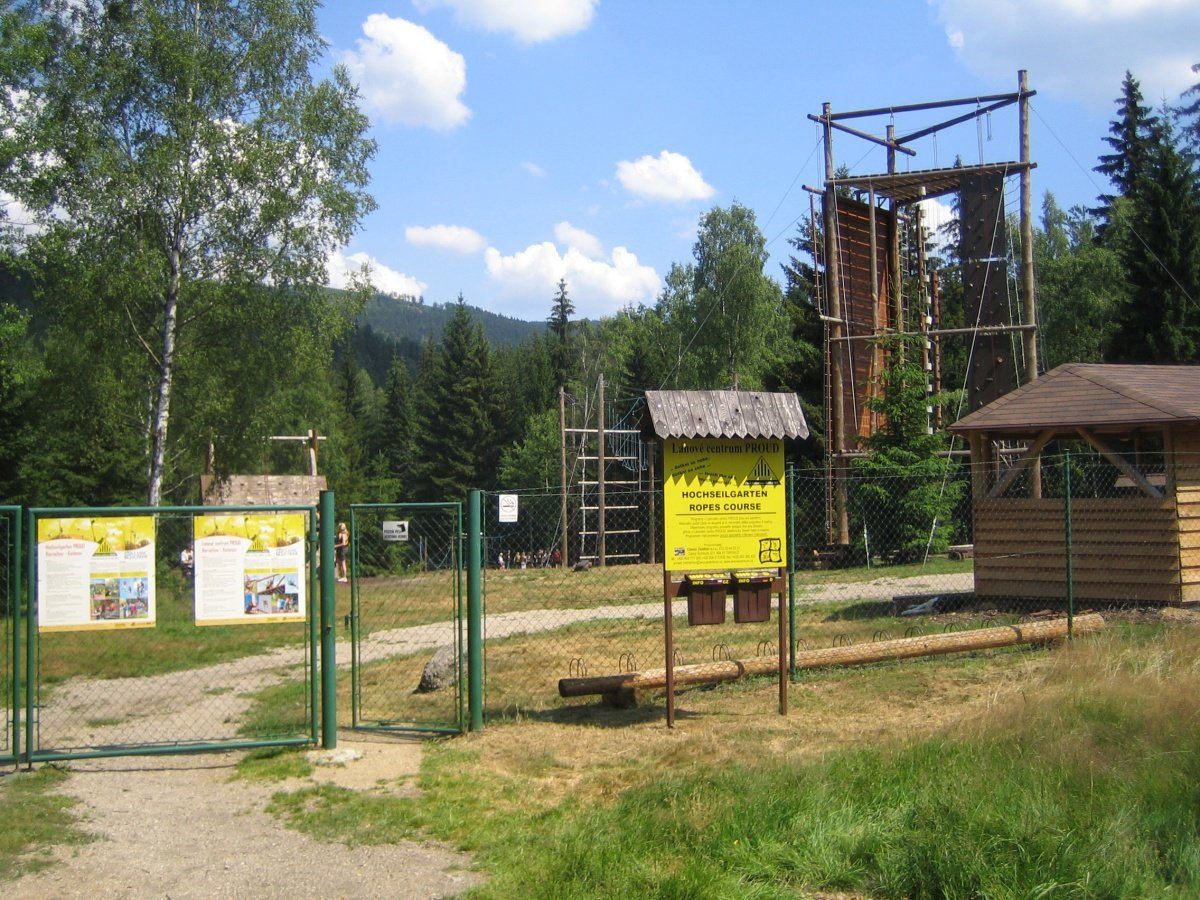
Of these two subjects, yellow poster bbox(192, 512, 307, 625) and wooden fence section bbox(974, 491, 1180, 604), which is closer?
yellow poster bbox(192, 512, 307, 625)

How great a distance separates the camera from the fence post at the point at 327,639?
26.7 ft

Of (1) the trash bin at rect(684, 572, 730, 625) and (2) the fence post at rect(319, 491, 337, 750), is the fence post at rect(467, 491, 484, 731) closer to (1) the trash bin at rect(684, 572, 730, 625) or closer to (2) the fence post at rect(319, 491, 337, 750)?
(2) the fence post at rect(319, 491, 337, 750)

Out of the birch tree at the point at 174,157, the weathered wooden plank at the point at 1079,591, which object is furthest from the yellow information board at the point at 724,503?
the birch tree at the point at 174,157

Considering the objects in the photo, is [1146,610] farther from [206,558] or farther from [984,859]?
[206,558]

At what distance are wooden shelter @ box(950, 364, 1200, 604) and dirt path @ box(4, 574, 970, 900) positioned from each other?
28.9ft

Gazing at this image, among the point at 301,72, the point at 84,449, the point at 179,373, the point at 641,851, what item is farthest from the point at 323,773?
the point at 84,449

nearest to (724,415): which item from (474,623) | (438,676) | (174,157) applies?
(474,623)

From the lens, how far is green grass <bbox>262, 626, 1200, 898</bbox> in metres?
5.25

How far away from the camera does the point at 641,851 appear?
5578 millimetres

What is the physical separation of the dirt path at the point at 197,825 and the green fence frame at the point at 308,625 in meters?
0.14

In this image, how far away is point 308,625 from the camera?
8555 millimetres

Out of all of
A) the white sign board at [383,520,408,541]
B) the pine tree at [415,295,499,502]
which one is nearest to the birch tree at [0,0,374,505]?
the white sign board at [383,520,408,541]

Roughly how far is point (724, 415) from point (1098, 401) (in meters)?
7.50

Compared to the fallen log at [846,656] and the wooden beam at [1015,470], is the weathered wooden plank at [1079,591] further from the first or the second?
the fallen log at [846,656]
